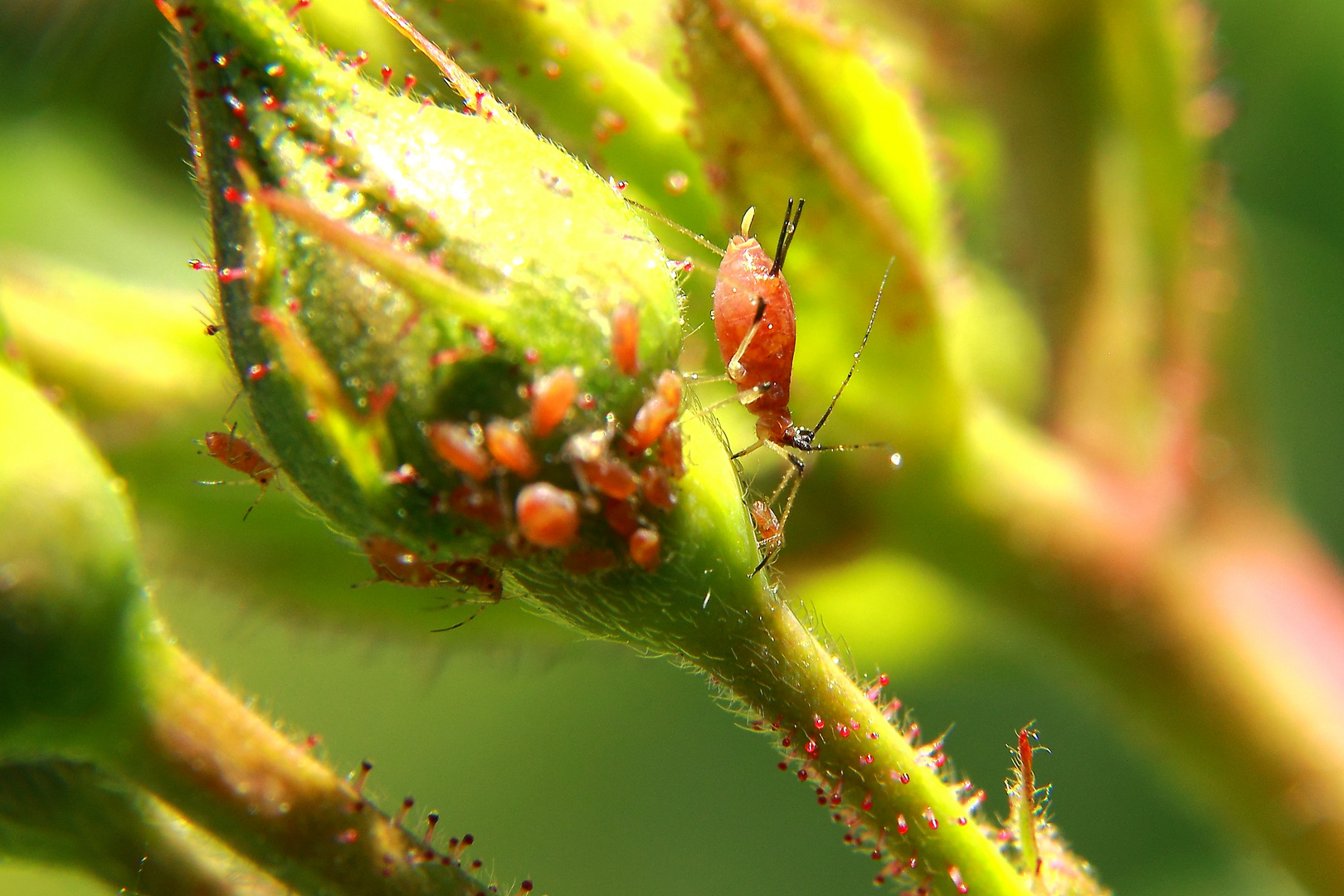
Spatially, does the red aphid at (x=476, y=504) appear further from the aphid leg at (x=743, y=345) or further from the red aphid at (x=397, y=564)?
the aphid leg at (x=743, y=345)

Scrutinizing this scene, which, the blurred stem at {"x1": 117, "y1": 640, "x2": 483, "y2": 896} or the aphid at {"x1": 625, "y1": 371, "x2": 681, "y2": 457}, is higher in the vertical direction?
the aphid at {"x1": 625, "y1": 371, "x2": 681, "y2": 457}

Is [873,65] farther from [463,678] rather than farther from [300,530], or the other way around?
[463,678]

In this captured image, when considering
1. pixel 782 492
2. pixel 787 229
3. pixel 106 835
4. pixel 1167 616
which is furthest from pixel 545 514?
pixel 1167 616

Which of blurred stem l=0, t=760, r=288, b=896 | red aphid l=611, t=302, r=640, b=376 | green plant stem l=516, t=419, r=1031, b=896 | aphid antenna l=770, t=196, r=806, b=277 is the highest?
aphid antenna l=770, t=196, r=806, b=277

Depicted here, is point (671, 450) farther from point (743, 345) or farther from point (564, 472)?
point (743, 345)

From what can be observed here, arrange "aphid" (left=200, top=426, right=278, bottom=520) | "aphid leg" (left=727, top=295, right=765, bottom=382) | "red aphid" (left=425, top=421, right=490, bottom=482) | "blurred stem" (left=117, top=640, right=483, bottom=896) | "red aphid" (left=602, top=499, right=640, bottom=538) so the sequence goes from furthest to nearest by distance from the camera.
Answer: "aphid leg" (left=727, top=295, right=765, bottom=382) < "aphid" (left=200, top=426, right=278, bottom=520) < "blurred stem" (left=117, top=640, right=483, bottom=896) < "red aphid" (left=602, top=499, right=640, bottom=538) < "red aphid" (left=425, top=421, right=490, bottom=482)

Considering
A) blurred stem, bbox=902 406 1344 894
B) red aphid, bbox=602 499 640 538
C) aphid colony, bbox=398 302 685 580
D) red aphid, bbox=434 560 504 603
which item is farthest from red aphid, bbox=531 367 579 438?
blurred stem, bbox=902 406 1344 894

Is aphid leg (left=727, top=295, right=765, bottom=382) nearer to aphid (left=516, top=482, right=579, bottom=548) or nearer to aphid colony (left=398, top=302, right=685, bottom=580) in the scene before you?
aphid colony (left=398, top=302, right=685, bottom=580)
